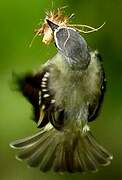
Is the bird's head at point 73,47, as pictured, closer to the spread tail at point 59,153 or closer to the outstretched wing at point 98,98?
the outstretched wing at point 98,98

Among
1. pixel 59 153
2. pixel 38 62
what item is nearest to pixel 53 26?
pixel 59 153

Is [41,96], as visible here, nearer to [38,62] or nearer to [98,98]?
[98,98]

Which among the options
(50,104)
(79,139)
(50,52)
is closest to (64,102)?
(50,104)

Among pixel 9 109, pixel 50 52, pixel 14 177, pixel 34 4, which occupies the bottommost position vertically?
pixel 14 177

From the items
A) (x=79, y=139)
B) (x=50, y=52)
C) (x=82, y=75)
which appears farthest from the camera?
(x=50, y=52)

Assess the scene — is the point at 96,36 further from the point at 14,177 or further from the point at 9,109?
the point at 14,177

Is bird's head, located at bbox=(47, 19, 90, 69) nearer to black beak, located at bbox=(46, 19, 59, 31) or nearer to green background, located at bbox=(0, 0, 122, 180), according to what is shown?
black beak, located at bbox=(46, 19, 59, 31)
